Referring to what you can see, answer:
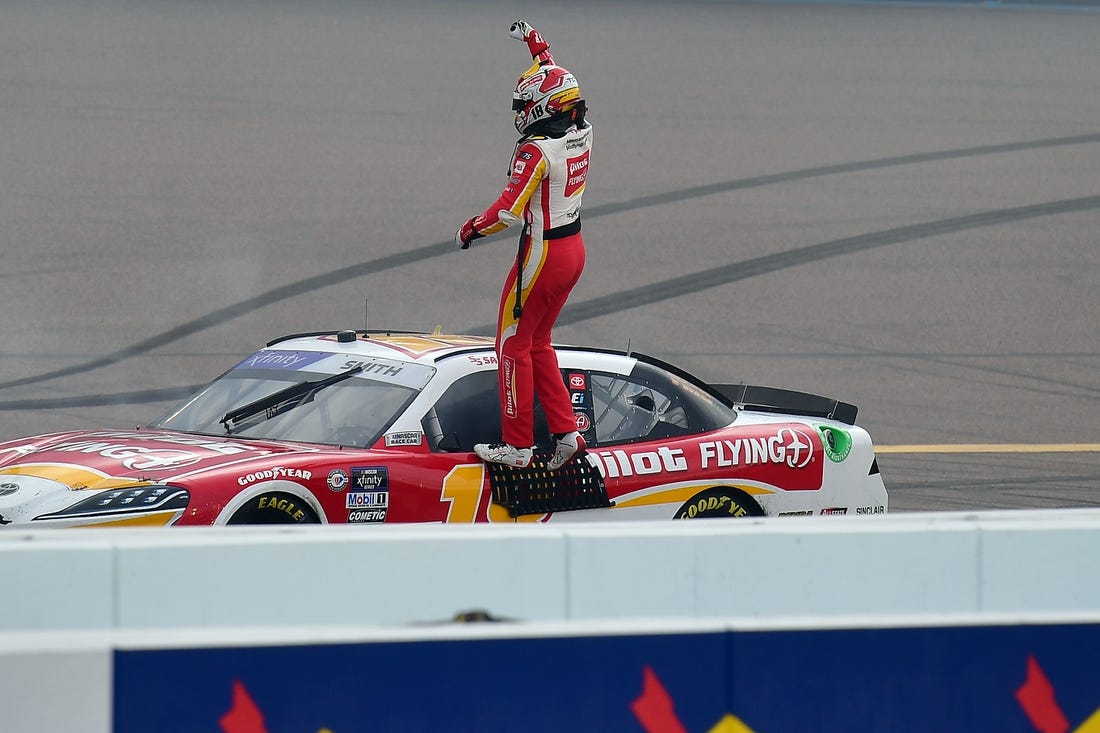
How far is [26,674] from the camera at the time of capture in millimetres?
3098

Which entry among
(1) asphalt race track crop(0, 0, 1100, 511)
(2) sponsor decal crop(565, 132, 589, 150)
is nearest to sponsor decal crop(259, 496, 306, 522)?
(2) sponsor decal crop(565, 132, 589, 150)

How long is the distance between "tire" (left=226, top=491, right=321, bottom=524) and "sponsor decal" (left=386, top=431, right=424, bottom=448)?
1.70 ft

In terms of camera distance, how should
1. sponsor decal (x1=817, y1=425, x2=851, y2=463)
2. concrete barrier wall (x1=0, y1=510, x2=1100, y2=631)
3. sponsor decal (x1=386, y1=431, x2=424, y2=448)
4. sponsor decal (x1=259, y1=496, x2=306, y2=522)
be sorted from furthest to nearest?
sponsor decal (x1=817, y1=425, x2=851, y2=463)
sponsor decal (x1=386, y1=431, x2=424, y2=448)
sponsor decal (x1=259, y1=496, x2=306, y2=522)
concrete barrier wall (x1=0, y1=510, x2=1100, y2=631)

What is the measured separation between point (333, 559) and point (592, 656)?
961 mm

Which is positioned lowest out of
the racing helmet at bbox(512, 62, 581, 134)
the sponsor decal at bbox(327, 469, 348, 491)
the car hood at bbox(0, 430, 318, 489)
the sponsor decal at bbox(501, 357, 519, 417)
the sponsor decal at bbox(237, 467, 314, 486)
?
the sponsor decal at bbox(327, 469, 348, 491)

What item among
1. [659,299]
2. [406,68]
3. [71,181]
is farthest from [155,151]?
[659,299]

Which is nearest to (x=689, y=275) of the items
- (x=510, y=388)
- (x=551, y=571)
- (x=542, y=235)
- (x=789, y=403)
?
(x=789, y=403)

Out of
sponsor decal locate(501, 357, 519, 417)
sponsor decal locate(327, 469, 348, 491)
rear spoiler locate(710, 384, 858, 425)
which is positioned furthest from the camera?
rear spoiler locate(710, 384, 858, 425)

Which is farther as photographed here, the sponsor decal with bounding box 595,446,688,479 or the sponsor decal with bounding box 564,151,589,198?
the sponsor decal with bounding box 564,151,589,198

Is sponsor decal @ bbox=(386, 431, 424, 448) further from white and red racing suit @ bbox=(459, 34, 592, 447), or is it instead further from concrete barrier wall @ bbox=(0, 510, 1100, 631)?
concrete barrier wall @ bbox=(0, 510, 1100, 631)

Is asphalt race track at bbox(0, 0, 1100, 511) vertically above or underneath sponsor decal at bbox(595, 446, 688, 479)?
above

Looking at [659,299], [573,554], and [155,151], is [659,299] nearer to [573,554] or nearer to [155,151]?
[155,151]

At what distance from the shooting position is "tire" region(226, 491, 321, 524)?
636 centimetres

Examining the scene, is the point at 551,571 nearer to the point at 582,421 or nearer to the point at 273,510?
the point at 273,510
